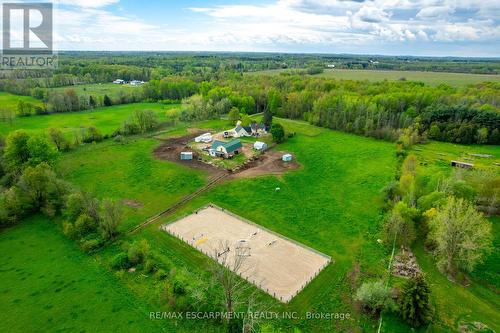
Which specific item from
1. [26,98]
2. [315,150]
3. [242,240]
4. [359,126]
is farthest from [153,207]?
[26,98]

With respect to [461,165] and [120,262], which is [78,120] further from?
[461,165]

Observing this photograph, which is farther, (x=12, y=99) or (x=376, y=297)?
(x=12, y=99)

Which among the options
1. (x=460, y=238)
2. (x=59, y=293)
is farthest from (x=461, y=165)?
(x=59, y=293)

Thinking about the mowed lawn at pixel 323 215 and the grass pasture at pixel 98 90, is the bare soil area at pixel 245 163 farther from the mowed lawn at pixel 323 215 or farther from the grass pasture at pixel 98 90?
the grass pasture at pixel 98 90

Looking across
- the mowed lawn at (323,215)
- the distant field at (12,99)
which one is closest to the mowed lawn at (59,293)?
the mowed lawn at (323,215)

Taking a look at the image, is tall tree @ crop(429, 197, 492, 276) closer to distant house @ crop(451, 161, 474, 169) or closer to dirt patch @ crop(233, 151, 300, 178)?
dirt patch @ crop(233, 151, 300, 178)

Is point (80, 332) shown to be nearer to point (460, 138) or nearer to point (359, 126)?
point (359, 126)
